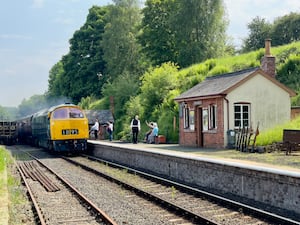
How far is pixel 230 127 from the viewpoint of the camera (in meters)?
22.4

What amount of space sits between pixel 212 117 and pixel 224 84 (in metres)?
1.76

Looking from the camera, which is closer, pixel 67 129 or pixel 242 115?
pixel 242 115


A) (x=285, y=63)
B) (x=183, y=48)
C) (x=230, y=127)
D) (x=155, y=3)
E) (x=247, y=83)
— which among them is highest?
(x=155, y=3)

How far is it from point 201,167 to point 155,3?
45.0m

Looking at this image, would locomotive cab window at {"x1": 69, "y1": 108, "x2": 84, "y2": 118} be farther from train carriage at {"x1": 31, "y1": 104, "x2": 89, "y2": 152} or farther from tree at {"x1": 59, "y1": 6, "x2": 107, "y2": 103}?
tree at {"x1": 59, "y1": 6, "x2": 107, "y2": 103}

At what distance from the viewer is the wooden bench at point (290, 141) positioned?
18219mm

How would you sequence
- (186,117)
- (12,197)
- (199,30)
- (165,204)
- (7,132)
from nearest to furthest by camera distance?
(165,204)
(12,197)
(186,117)
(7,132)
(199,30)

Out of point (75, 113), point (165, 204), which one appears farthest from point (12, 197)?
point (75, 113)

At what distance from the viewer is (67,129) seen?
26.6 metres

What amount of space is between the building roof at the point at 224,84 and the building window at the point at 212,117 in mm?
744

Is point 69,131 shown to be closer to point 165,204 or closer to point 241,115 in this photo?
point 241,115

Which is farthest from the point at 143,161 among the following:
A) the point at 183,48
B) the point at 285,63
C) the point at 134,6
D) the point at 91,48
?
the point at 91,48

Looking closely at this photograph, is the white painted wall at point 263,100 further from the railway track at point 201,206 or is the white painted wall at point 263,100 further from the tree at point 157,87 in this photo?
the tree at point 157,87

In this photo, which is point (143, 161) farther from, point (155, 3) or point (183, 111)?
point (155, 3)
